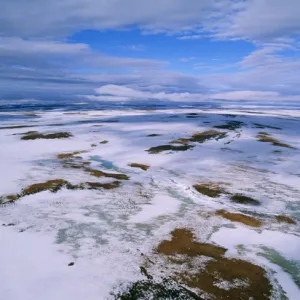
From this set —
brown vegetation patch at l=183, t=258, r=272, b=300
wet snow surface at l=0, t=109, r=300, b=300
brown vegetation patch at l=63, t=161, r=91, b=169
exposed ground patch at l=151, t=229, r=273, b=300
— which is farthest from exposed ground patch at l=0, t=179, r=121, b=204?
brown vegetation patch at l=183, t=258, r=272, b=300

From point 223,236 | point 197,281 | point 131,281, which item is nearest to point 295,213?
point 223,236

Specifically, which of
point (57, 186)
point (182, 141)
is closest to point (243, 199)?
point (57, 186)

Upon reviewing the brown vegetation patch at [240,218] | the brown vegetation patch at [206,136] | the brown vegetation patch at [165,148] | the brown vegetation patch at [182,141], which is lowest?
the brown vegetation patch at [240,218]

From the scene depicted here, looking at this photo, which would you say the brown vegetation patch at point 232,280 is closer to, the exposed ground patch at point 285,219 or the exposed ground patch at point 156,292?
the exposed ground patch at point 156,292

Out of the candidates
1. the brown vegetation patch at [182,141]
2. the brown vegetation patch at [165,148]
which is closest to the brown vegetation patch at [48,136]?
the brown vegetation patch at [165,148]

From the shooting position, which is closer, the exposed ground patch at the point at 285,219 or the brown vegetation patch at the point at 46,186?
the exposed ground patch at the point at 285,219
